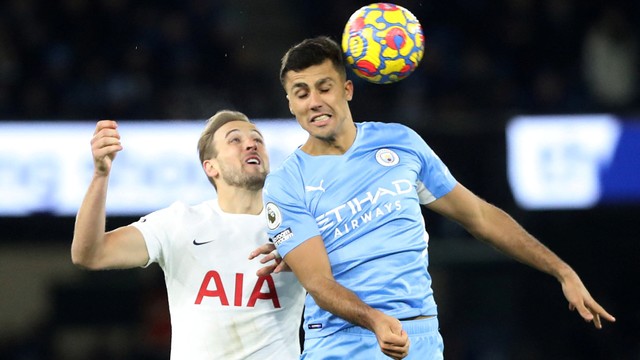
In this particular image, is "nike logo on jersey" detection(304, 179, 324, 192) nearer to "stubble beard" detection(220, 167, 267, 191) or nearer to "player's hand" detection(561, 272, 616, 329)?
"stubble beard" detection(220, 167, 267, 191)

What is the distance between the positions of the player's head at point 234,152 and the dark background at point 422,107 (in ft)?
16.9

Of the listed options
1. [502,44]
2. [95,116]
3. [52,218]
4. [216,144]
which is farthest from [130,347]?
[216,144]

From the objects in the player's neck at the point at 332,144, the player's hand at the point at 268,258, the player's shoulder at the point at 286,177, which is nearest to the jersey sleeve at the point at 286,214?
the player's shoulder at the point at 286,177

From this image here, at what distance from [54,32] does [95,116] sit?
2.34m

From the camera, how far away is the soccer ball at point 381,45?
17.8 ft

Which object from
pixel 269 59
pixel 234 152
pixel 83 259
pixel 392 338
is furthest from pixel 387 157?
pixel 269 59

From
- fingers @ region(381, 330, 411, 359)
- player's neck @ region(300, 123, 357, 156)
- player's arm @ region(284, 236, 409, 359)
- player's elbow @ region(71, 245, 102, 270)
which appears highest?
player's neck @ region(300, 123, 357, 156)

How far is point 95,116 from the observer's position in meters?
11.6

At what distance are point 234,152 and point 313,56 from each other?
1.11 meters

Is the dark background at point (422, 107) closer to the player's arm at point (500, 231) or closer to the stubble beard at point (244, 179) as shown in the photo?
the stubble beard at point (244, 179)

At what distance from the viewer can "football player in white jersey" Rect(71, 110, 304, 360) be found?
5656mm

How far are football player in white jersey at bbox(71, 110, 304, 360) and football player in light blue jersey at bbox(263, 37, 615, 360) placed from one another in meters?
0.58

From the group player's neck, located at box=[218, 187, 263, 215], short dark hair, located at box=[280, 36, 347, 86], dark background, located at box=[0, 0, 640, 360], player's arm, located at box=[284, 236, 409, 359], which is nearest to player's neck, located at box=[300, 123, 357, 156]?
short dark hair, located at box=[280, 36, 347, 86]

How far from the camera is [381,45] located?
17.8 ft
